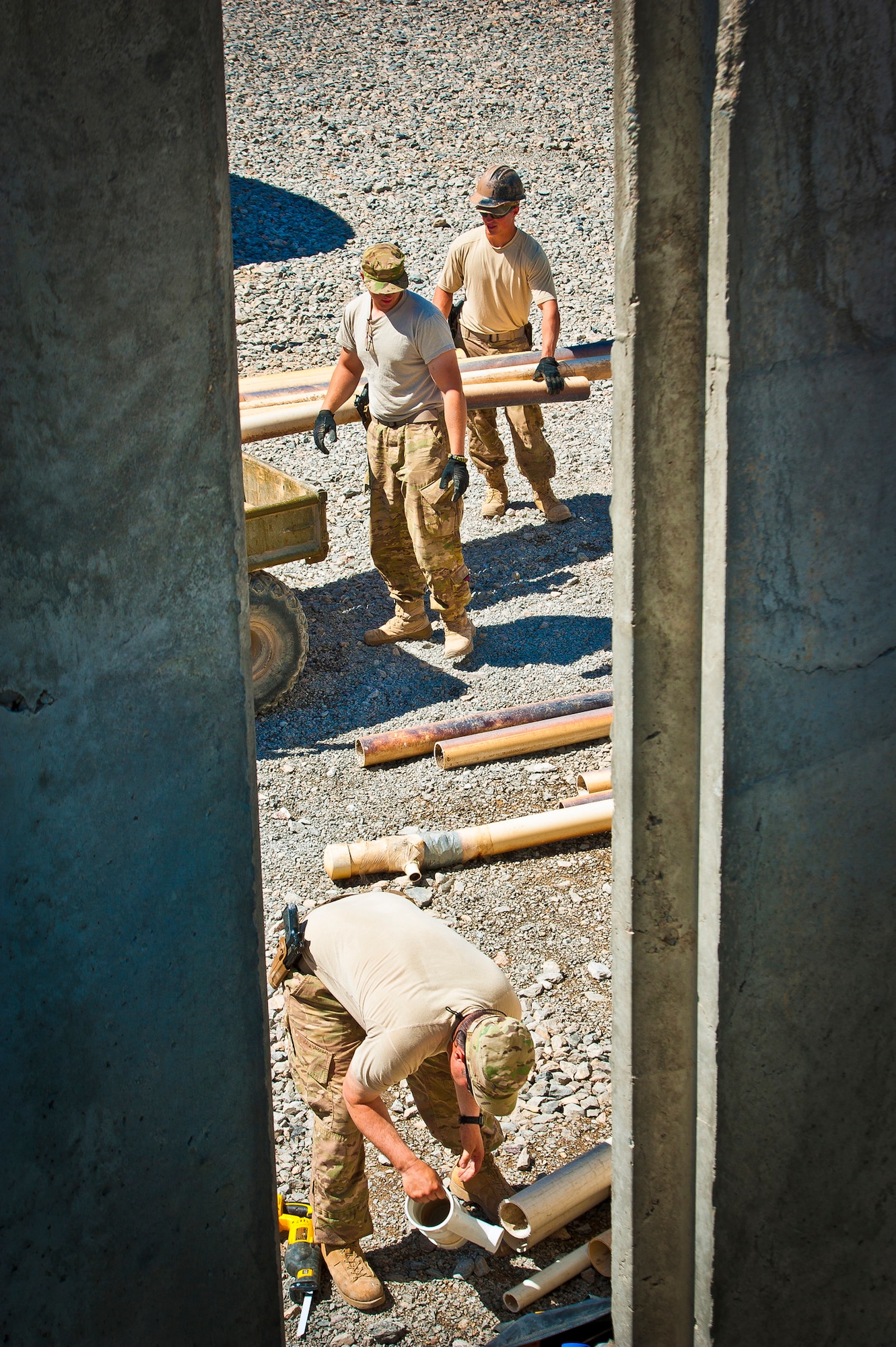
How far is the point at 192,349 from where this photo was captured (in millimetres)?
1830

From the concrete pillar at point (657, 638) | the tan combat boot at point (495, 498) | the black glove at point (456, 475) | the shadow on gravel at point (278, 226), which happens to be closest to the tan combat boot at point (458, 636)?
the black glove at point (456, 475)

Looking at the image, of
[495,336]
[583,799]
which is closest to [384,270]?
[495,336]

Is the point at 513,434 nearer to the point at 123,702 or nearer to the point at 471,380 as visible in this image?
the point at 471,380

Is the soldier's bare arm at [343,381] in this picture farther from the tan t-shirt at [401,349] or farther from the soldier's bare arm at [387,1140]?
the soldier's bare arm at [387,1140]

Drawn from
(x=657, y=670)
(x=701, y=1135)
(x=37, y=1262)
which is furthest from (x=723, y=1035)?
(x=37, y=1262)

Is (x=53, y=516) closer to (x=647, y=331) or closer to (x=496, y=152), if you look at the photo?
(x=647, y=331)

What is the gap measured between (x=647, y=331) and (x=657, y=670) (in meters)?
0.58

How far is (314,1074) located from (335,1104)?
0.43 feet

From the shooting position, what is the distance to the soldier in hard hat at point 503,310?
7.45 meters

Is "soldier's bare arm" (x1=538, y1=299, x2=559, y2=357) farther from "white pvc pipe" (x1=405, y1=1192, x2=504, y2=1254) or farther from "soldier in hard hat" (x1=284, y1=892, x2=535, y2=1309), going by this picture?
"white pvc pipe" (x1=405, y1=1192, x2=504, y2=1254)

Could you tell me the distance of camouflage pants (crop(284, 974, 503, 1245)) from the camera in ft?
11.4

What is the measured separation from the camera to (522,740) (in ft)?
19.8

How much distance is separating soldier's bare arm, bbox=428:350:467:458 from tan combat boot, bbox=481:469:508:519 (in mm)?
2065

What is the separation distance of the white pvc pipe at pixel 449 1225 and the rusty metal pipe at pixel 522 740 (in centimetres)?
284
